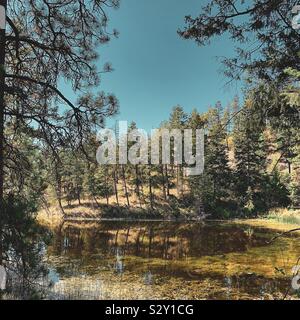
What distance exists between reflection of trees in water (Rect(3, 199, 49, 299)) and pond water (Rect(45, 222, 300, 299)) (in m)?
2.78

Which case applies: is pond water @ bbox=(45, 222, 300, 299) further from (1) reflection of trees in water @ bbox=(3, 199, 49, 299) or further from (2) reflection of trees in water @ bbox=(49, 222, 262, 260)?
(1) reflection of trees in water @ bbox=(3, 199, 49, 299)

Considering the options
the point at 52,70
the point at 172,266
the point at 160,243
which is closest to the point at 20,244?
the point at 52,70

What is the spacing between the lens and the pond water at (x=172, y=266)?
11.5 meters

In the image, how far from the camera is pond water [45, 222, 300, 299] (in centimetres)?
1152

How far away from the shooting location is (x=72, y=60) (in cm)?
600

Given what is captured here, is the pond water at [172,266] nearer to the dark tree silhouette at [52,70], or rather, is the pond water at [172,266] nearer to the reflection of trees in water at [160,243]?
the reflection of trees in water at [160,243]

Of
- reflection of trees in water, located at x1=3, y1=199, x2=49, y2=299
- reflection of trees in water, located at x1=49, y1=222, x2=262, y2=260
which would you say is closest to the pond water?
reflection of trees in water, located at x1=49, y1=222, x2=262, y2=260

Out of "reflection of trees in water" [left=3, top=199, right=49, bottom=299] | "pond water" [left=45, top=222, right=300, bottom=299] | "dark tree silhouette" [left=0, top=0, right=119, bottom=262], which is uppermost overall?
"dark tree silhouette" [left=0, top=0, right=119, bottom=262]

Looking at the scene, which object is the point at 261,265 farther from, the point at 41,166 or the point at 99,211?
the point at 99,211

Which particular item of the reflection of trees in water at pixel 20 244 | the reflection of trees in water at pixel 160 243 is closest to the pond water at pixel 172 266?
the reflection of trees in water at pixel 160 243

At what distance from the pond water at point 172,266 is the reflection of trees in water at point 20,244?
9.11 feet

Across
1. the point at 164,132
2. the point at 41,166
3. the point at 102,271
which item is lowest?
the point at 102,271

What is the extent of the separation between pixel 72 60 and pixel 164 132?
1541 inches
